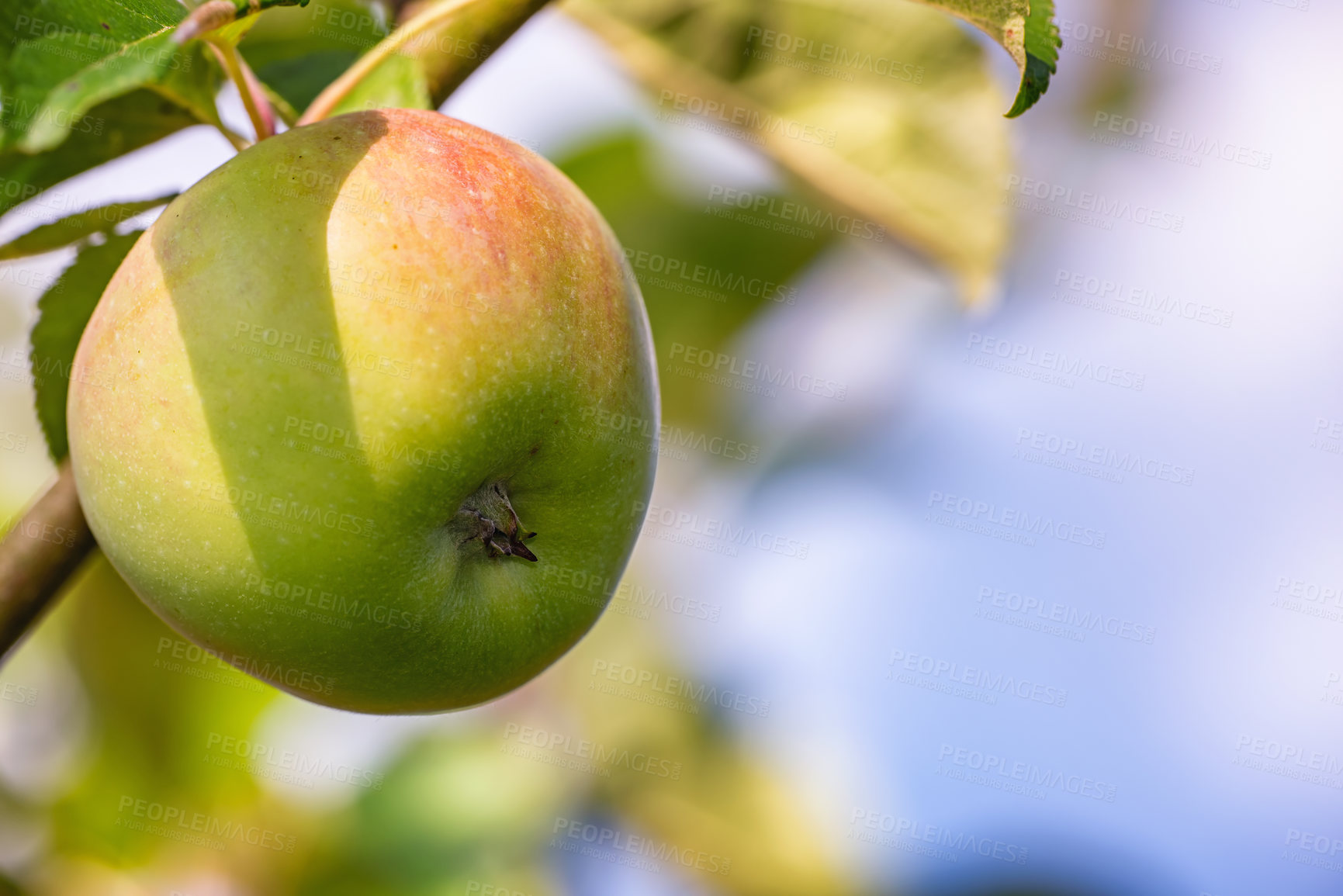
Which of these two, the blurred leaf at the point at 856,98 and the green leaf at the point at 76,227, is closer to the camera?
the green leaf at the point at 76,227

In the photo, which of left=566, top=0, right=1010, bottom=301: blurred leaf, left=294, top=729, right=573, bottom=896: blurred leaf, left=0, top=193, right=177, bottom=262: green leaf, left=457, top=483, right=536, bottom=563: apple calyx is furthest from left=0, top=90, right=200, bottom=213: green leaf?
left=294, top=729, right=573, bottom=896: blurred leaf

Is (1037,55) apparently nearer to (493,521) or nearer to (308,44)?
(493,521)

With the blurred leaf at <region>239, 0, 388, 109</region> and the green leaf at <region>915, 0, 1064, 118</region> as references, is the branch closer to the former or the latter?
the blurred leaf at <region>239, 0, 388, 109</region>

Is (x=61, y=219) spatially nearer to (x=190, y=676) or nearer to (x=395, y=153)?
(x=395, y=153)

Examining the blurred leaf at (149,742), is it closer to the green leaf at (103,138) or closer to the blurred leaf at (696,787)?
the blurred leaf at (696,787)

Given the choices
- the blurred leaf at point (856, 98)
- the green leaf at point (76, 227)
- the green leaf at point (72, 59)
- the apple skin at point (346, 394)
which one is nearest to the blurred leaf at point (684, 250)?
the blurred leaf at point (856, 98)

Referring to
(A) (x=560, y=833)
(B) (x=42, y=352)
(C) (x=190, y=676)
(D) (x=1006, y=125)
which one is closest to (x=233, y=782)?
(C) (x=190, y=676)
